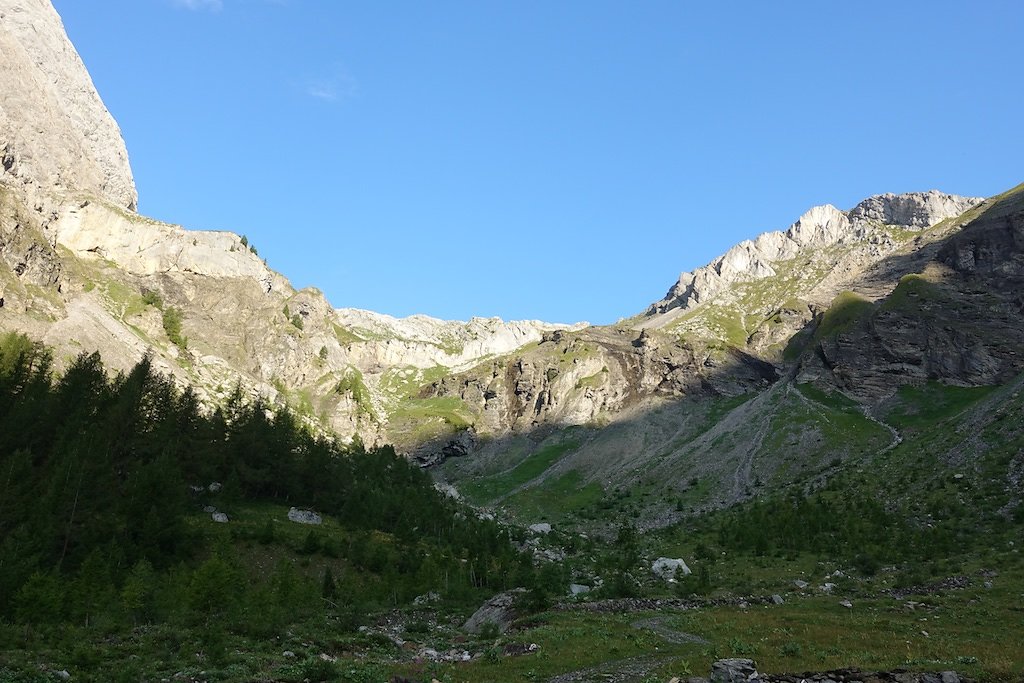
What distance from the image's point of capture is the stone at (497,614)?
136 feet

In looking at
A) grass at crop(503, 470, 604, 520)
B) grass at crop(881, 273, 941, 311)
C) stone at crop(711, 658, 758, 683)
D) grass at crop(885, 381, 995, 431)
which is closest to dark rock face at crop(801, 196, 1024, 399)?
grass at crop(881, 273, 941, 311)

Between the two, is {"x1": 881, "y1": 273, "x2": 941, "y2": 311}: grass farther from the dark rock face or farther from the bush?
the bush

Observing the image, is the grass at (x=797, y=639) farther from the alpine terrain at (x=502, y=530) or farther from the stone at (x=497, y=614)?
the stone at (x=497, y=614)

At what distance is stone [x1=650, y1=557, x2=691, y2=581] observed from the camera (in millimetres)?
63653

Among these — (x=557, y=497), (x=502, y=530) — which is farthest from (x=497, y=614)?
(x=557, y=497)

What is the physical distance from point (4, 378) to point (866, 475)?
402 feet

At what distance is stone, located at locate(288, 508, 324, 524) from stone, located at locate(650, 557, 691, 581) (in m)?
44.7

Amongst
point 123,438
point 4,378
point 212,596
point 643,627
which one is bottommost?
point 212,596

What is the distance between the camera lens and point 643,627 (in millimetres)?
36031

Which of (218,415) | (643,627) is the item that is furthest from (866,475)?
(218,415)

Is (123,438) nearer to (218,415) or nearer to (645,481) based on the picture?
(218,415)

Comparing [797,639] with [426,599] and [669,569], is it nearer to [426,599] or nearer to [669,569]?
[669,569]

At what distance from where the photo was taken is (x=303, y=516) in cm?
8425

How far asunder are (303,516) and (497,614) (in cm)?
4906
